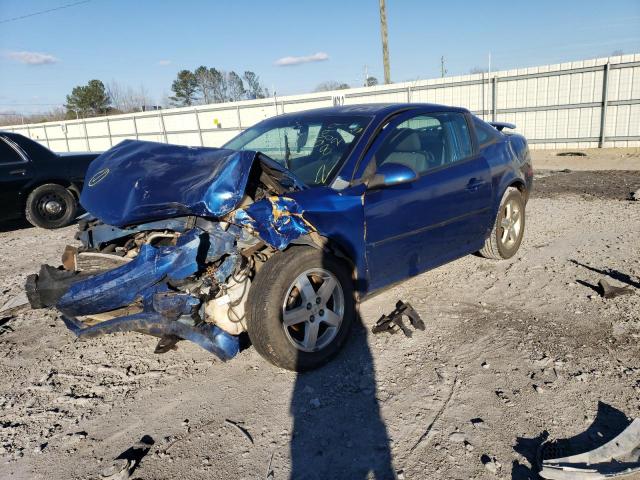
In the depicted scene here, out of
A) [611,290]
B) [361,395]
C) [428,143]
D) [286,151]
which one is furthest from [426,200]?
[611,290]

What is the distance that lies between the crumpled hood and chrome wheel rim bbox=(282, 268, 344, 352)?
0.64 m

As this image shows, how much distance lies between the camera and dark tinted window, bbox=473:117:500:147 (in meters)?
4.62

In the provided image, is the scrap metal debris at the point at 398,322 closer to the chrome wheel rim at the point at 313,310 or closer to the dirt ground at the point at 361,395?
the dirt ground at the point at 361,395

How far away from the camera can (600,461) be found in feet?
7.23

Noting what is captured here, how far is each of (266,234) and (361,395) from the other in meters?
1.12

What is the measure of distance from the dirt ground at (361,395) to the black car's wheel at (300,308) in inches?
7.4

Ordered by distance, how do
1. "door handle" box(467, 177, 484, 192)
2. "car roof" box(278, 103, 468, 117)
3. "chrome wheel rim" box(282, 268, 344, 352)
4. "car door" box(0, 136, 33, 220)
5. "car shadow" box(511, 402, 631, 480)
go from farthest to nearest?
1. "car door" box(0, 136, 33, 220)
2. "door handle" box(467, 177, 484, 192)
3. "car roof" box(278, 103, 468, 117)
4. "chrome wheel rim" box(282, 268, 344, 352)
5. "car shadow" box(511, 402, 631, 480)

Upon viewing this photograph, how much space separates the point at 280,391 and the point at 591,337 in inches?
88.1

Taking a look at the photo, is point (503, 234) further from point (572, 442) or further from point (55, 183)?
point (55, 183)

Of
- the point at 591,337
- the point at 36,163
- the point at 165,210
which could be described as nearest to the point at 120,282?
the point at 165,210

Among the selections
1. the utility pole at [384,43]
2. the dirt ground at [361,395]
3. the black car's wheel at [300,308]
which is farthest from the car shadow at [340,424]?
the utility pole at [384,43]

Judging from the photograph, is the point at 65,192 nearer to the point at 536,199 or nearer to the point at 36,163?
the point at 36,163

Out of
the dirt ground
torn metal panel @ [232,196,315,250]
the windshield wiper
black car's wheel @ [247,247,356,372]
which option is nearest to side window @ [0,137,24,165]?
A: the dirt ground

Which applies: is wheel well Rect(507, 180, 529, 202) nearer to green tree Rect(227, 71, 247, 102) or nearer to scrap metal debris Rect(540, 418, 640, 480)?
scrap metal debris Rect(540, 418, 640, 480)
